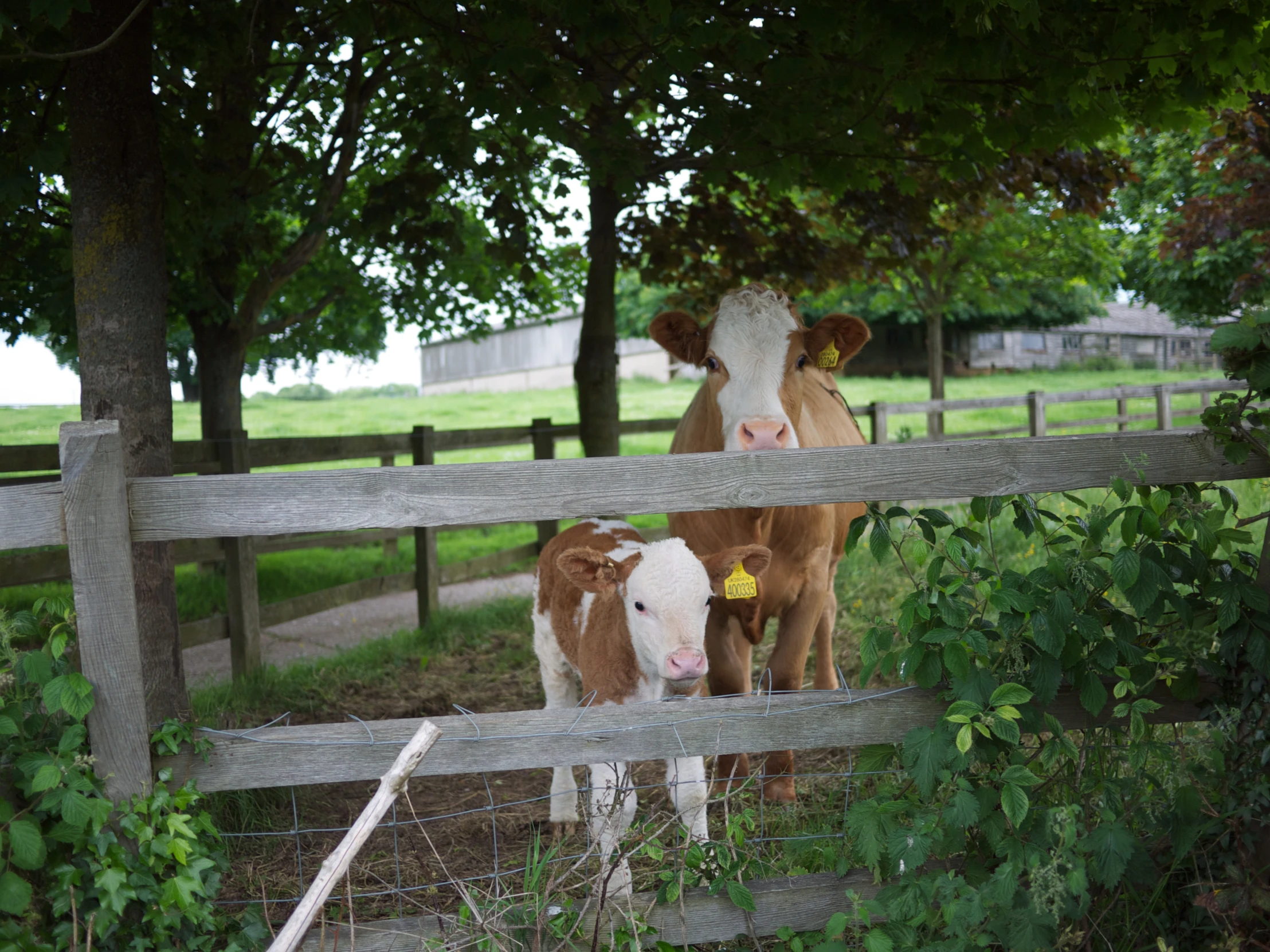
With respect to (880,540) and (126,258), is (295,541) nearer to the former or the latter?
(126,258)

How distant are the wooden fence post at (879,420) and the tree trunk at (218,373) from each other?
7030 millimetres

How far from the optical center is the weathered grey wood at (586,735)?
2.60 m

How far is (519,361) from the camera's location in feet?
147

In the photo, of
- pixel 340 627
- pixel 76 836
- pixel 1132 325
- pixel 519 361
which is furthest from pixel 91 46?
pixel 1132 325

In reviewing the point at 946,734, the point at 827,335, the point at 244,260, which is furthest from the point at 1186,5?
the point at 244,260

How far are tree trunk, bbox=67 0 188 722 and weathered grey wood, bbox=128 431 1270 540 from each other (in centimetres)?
129

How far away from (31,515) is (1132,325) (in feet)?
190

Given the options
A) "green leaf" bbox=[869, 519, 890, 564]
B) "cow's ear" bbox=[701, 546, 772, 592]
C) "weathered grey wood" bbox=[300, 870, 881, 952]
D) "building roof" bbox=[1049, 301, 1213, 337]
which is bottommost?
"weathered grey wood" bbox=[300, 870, 881, 952]

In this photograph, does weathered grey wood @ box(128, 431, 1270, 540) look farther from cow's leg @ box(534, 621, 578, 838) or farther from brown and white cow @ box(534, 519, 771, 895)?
cow's leg @ box(534, 621, 578, 838)

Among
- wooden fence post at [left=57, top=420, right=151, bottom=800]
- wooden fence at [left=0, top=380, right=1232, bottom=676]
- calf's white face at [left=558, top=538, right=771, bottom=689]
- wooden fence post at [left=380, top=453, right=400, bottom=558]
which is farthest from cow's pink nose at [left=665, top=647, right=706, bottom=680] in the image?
wooden fence post at [left=380, top=453, right=400, bottom=558]

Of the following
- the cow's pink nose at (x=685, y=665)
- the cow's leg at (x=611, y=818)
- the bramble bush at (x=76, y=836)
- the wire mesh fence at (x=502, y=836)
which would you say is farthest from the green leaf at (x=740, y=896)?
the bramble bush at (x=76, y=836)

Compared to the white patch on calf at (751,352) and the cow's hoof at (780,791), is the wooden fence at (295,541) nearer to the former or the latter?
the white patch on calf at (751,352)

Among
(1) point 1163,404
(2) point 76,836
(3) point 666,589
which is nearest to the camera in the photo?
(2) point 76,836

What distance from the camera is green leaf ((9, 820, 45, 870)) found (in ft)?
7.36
